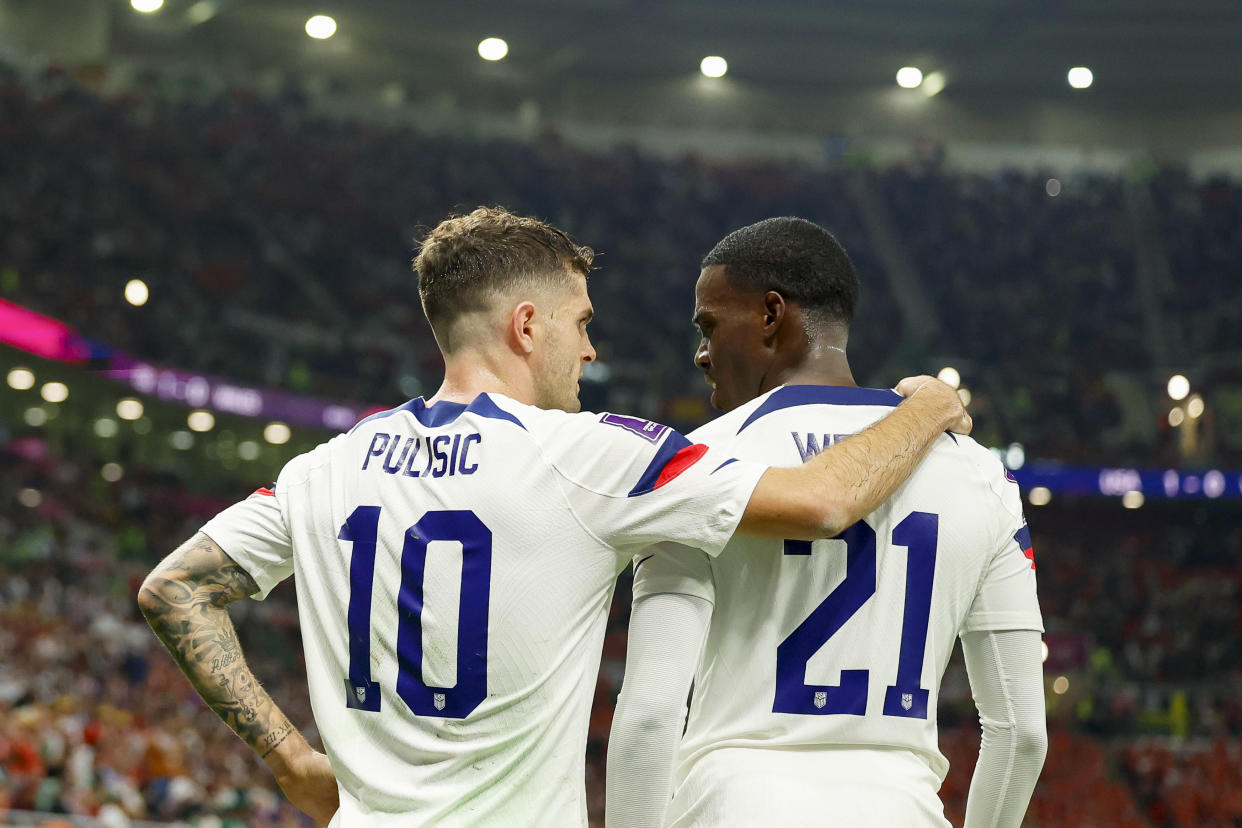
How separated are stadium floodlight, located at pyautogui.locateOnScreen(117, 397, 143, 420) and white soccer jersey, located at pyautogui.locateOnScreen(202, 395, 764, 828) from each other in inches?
711

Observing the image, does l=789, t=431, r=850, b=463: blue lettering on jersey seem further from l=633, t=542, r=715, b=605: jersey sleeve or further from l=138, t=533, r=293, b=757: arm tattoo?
l=138, t=533, r=293, b=757: arm tattoo

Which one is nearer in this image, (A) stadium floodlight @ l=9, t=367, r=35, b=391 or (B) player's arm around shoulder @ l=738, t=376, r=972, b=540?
(B) player's arm around shoulder @ l=738, t=376, r=972, b=540

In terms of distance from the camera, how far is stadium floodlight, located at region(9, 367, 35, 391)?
1770cm

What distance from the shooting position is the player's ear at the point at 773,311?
227 centimetres

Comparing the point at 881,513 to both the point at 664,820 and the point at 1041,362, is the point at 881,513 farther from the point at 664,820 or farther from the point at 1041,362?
the point at 1041,362

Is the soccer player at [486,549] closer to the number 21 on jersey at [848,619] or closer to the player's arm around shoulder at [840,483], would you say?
the player's arm around shoulder at [840,483]

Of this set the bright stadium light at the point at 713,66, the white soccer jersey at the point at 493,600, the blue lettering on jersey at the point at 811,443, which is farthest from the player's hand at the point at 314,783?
the bright stadium light at the point at 713,66

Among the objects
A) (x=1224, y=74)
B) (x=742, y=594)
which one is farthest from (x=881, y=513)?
(x=1224, y=74)

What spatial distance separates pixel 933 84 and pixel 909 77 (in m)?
0.76

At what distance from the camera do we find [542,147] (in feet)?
79.4

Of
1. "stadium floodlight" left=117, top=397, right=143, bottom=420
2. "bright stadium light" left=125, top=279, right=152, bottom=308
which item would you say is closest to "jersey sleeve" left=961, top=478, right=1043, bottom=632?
"bright stadium light" left=125, top=279, right=152, bottom=308

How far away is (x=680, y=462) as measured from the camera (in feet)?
6.57

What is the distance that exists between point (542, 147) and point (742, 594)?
74.8 feet

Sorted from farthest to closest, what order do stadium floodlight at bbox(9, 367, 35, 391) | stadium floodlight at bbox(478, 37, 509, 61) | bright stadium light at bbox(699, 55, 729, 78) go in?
bright stadium light at bbox(699, 55, 729, 78)
stadium floodlight at bbox(478, 37, 509, 61)
stadium floodlight at bbox(9, 367, 35, 391)
